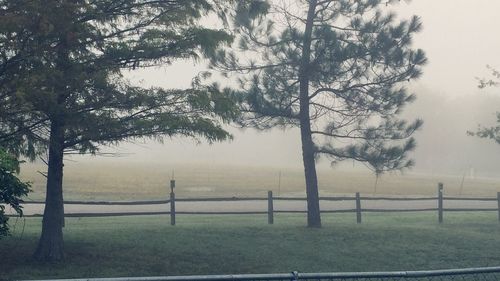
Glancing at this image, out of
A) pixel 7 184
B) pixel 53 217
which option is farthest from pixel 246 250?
pixel 7 184

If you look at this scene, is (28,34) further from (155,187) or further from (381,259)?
(155,187)

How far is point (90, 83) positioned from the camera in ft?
39.4

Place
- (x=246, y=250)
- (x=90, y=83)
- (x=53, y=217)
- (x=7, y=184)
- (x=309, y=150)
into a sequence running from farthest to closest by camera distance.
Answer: (x=309, y=150) → (x=246, y=250) → (x=53, y=217) → (x=90, y=83) → (x=7, y=184)

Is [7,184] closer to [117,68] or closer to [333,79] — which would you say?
[117,68]

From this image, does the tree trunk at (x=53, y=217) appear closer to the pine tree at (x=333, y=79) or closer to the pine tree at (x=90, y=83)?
the pine tree at (x=90, y=83)

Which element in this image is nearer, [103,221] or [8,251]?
[8,251]

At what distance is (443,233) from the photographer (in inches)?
741

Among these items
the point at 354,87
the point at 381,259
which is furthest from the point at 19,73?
the point at 354,87

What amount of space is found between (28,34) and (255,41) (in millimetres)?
10951

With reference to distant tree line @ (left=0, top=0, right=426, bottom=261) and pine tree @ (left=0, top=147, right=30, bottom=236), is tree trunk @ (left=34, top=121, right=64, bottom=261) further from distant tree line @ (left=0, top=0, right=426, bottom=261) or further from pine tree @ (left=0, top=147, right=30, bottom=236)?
pine tree @ (left=0, top=147, right=30, bottom=236)

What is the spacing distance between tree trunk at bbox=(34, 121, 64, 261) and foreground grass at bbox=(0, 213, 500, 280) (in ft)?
1.10

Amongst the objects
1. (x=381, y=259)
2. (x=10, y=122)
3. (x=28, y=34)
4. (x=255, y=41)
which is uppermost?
(x=255, y=41)

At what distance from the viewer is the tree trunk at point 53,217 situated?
1276 cm

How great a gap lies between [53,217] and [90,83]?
3.39m
